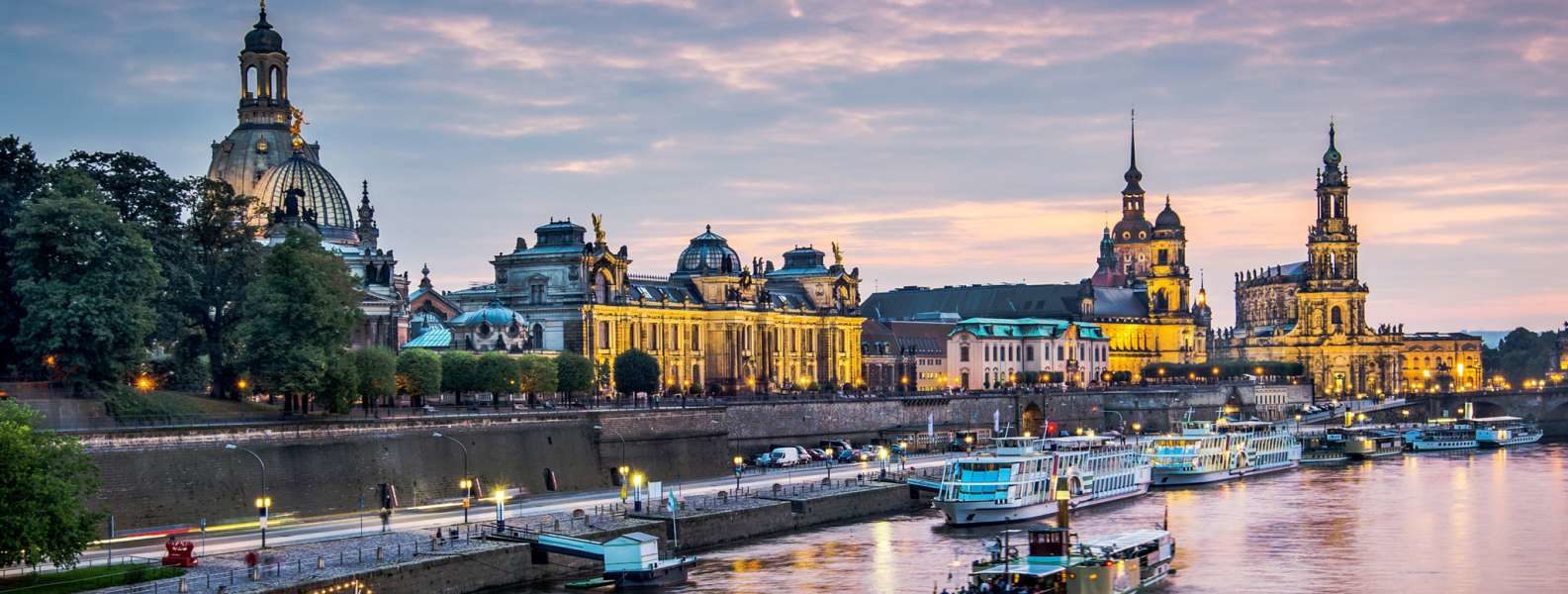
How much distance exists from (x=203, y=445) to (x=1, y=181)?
15799 millimetres

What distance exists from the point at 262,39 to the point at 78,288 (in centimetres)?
7416

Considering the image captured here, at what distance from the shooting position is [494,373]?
10175 cm

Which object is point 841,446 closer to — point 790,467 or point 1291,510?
point 790,467

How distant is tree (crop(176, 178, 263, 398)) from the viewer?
8131 centimetres

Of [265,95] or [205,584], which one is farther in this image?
[265,95]

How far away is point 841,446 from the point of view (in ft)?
393

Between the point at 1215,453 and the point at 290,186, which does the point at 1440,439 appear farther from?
the point at 290,186

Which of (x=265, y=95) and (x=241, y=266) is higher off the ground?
(x=265, y=95)

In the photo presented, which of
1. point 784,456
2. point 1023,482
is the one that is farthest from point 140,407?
point 784,456

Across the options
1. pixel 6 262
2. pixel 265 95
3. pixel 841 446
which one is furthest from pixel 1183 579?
pixel 265 95

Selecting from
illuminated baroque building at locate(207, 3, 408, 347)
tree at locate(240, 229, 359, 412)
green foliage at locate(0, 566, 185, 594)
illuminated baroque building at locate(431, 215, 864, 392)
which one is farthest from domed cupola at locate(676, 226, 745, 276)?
green foliage at locate(0, 566, 185, 594)

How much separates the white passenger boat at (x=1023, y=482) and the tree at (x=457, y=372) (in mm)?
28835

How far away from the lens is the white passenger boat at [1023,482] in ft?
268

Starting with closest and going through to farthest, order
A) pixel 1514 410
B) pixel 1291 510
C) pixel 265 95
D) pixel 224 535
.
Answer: pixel 224 535, pixel 1291 510, pixel 265 95, pixel 1514 410
